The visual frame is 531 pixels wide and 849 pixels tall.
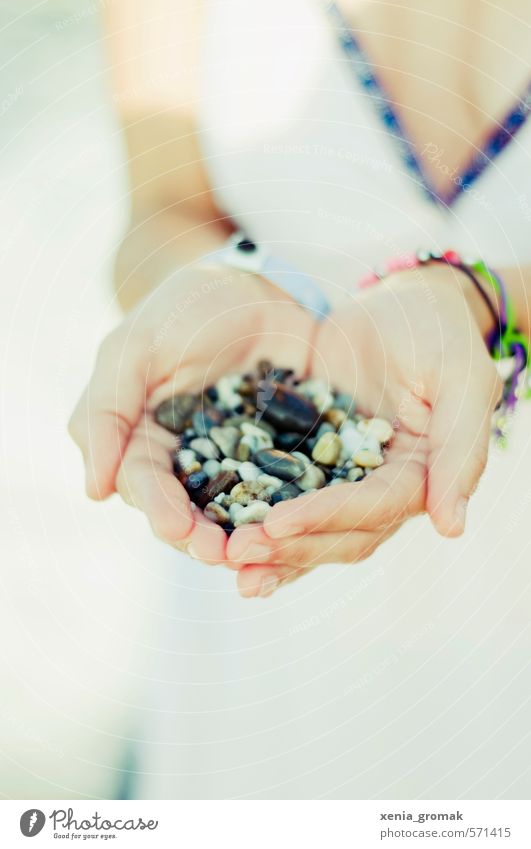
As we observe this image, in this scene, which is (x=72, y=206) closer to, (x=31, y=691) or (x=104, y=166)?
(x=104, y=166)

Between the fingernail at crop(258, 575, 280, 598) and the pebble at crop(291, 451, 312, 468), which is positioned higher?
the pebble at crop(291, 451, 312, 468)

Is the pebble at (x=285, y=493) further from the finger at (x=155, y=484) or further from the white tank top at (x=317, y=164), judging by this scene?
the white tank top at (x=317, y=164)

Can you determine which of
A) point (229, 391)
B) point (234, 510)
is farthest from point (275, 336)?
point (234, 510)

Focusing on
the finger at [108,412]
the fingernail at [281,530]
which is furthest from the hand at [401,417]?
the finger at [108,412]

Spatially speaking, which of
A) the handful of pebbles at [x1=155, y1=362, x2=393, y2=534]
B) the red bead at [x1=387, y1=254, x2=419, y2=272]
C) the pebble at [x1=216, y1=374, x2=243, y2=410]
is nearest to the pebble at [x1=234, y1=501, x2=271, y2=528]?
the handful of pebbles at [x1=155, y1=362, x2=393, y2=534]

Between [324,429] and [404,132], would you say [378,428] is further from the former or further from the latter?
[404,132]

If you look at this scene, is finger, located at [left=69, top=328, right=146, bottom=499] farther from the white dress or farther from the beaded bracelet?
the beaded bracelet

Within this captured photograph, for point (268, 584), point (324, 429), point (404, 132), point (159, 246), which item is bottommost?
Answer: point (268, 584)
